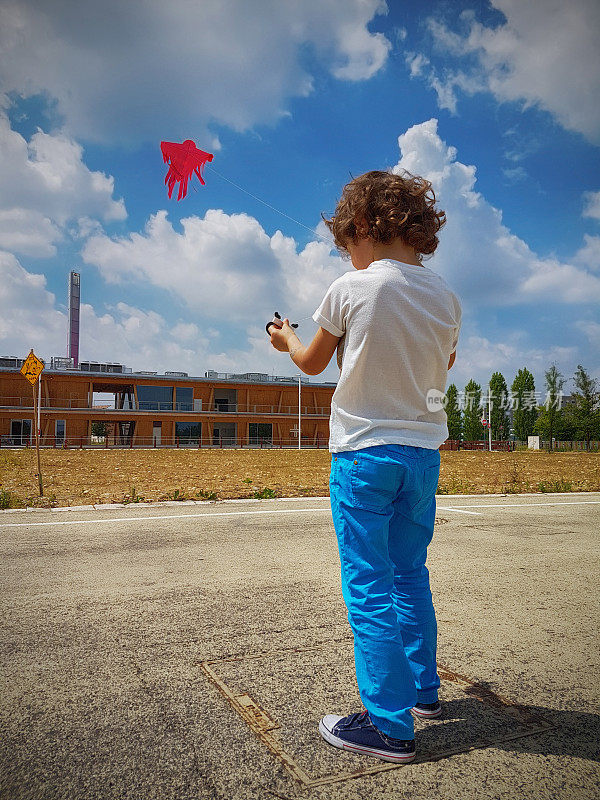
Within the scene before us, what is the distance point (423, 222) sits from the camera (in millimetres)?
1861

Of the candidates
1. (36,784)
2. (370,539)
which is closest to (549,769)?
(370,539)

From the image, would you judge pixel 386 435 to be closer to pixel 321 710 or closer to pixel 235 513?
pixel 321 710

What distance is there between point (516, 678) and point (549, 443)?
58756 millimetres

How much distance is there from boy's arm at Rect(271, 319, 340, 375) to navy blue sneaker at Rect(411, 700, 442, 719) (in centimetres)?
112

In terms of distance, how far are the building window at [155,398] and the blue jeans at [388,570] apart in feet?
161

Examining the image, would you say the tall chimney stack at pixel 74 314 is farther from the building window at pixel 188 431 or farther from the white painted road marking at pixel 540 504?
the white painted road marking at pixel 540 504

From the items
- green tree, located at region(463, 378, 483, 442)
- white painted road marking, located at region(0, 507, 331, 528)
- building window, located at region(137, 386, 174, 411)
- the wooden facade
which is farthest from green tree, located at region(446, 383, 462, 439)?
white painted road marking, located at region(0, 507, 331, 528)

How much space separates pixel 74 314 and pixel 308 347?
260 feet

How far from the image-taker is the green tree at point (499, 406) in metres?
71.0

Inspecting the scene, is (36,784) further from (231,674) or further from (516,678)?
(516,678)

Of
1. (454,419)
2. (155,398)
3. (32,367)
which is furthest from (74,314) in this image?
(32,367)

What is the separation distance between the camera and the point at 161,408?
163ft

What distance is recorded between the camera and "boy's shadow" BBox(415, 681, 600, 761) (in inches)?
62.7

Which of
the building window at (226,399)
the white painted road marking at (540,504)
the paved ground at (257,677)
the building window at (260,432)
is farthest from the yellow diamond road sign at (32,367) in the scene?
the building window at (260,432)
